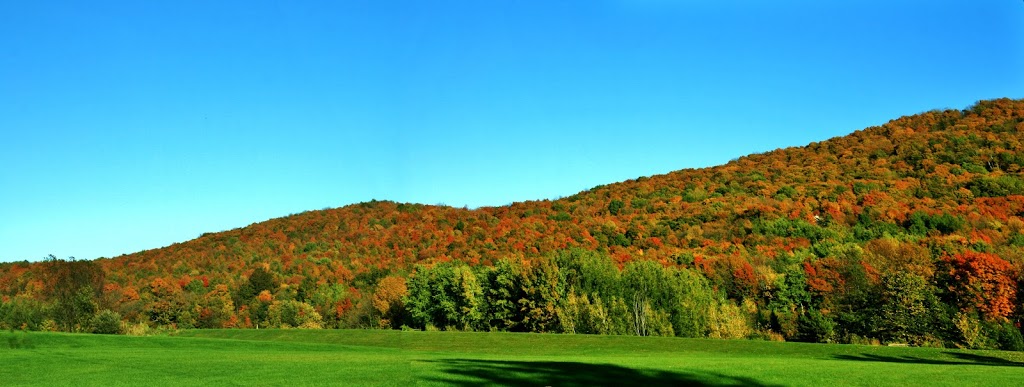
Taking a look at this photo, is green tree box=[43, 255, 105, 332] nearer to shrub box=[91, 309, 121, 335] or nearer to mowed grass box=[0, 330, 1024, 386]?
shrub box=[91, 309, 121, 335]

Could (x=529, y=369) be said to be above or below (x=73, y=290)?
below

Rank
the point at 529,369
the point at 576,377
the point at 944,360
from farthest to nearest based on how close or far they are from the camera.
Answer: the point at 944,360
the point at 529,369
the point at 576,377

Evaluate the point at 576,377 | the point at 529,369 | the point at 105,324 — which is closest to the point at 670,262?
the point at 105,324

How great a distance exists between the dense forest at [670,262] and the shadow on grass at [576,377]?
4363 centimetres

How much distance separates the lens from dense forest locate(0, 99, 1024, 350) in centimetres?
6631

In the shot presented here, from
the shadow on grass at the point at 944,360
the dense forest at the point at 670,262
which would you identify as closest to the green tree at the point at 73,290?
the dense forest at the point at 670,262

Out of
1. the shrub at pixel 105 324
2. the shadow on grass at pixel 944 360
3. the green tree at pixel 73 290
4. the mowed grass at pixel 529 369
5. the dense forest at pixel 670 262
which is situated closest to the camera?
the mowed grass at pixel 529 369

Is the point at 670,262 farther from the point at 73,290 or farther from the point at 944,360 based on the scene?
the point at 73,290

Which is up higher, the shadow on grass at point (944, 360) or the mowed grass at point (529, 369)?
the mowed grass at point (529, 369)

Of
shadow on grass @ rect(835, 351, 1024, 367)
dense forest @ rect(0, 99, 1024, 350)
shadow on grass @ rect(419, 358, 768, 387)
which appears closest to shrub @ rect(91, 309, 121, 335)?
dense forest @ rect(0, 99, 1024, 350)

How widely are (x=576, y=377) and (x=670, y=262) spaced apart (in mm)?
64415

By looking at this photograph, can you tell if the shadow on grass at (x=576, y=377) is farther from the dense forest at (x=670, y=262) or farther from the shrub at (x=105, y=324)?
the shrub at (x=105, y=324)

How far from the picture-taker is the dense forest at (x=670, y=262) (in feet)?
218

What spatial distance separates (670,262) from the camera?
84812 mm
